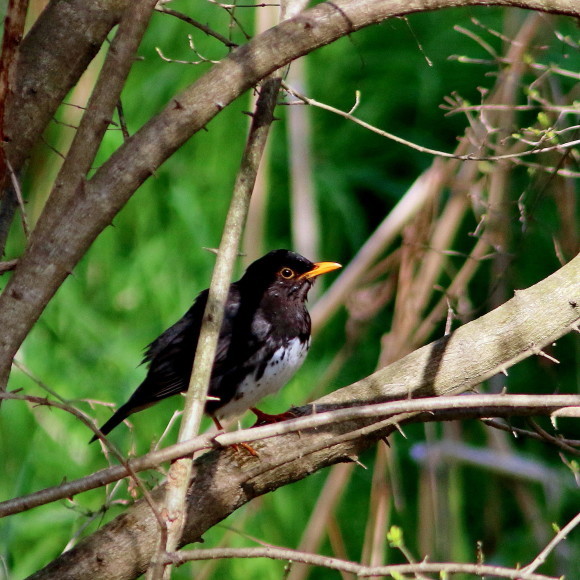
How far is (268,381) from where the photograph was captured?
12.9ft

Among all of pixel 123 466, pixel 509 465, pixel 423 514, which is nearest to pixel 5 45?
pixel 123 466

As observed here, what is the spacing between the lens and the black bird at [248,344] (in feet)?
12.9

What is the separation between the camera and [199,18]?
220 inches

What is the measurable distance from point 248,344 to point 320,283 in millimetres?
1601

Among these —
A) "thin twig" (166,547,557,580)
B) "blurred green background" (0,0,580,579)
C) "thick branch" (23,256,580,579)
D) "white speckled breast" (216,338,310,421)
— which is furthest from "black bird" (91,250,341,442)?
"thin twig" (166,547,557,580)

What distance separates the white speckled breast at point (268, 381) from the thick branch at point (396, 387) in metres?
1.07

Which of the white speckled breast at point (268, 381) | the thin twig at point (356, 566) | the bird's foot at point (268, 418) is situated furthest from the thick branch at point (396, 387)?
the white speckled breast at point (268, 381)

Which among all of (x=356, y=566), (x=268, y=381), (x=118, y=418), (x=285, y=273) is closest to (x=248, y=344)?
→ (x=268, y=381)

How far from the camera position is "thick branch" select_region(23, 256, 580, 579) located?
2.61 metres

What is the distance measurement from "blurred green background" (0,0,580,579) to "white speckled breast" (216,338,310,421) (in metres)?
0.49

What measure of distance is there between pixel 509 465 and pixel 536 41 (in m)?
2.17

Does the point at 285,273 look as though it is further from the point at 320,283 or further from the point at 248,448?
the point at 248,448

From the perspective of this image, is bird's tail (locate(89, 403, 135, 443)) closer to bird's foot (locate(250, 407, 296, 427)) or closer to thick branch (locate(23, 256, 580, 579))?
bird's foot (locate(250, 407, 296, 427))

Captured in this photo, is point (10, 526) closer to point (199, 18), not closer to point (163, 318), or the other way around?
point (163, 318)
